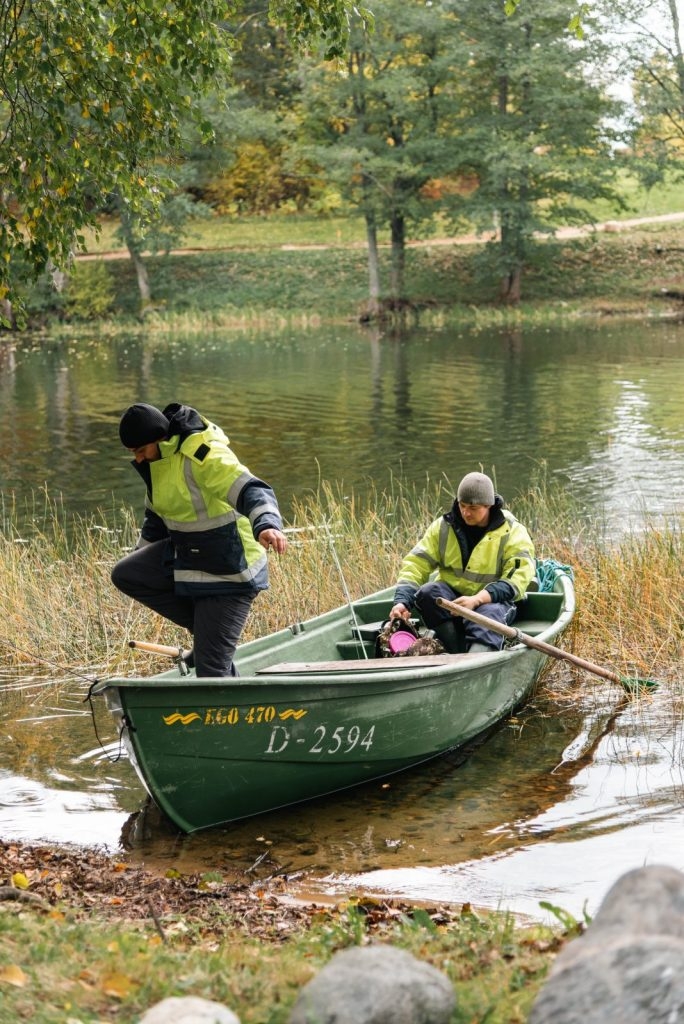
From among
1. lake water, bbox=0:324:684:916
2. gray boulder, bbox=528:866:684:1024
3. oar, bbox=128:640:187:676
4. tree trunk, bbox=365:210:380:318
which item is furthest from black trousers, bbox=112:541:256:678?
tree trunk, bbox=365:210:380:318

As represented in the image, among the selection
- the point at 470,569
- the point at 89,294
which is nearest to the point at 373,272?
the point at 89,294

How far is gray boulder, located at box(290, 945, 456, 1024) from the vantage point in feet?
10.9

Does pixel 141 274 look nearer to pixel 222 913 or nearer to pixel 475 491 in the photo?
pixel 475 491

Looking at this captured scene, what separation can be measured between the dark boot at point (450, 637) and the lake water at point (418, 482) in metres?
0.60

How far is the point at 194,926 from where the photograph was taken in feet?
16.1

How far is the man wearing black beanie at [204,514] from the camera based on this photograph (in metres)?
6.59

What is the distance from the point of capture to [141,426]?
6.51 meters

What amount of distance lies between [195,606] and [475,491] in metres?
2.01

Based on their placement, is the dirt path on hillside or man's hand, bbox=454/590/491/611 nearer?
man's hand, bbox=454/590/491/611

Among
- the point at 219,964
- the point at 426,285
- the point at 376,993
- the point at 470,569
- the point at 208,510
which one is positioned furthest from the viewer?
the point at 426,285

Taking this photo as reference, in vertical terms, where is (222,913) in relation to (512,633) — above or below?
below

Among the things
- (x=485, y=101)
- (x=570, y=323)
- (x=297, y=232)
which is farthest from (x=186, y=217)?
(x=570, y=323)

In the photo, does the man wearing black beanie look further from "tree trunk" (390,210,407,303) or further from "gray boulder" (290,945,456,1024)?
"tree trunk" (390,210,407,303)

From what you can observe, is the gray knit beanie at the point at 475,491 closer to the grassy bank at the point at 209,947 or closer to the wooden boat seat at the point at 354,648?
the wooden boat seat at the point at 354,648
